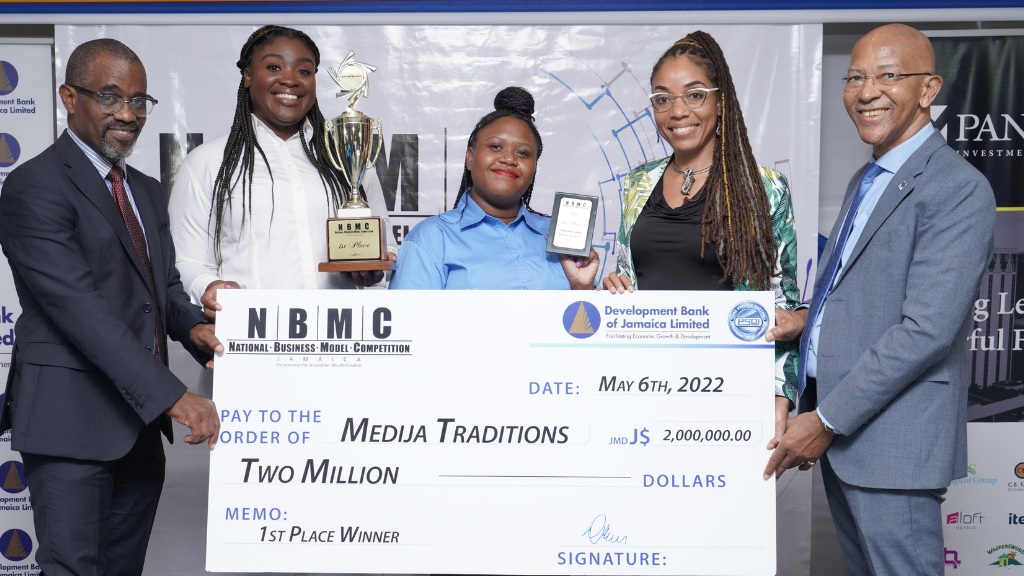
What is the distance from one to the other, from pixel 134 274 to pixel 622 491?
1.40 metres

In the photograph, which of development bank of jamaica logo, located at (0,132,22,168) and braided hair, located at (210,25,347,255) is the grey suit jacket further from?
development bank of jamaica logo, located at (0,132,22,168)

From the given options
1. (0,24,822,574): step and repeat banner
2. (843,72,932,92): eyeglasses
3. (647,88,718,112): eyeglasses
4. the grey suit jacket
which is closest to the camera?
the grey suit jacket

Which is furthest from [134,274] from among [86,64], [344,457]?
[344,457]

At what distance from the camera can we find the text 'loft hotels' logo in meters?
3.68

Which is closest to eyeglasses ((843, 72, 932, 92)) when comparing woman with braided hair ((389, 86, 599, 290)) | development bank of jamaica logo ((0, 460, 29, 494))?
woman with braided hair ((389, 86, 599, 290))

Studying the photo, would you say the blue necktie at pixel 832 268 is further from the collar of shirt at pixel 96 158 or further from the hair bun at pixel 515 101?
the collar of shirt at pixel 96 158

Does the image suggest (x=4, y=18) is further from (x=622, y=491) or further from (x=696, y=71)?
(x=622, y=491)

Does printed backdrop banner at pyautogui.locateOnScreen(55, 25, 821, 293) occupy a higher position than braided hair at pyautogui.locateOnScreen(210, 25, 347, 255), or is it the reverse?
printed backdrop banner at pyautogui.locateOnScreen(55, 25, 821, 293)

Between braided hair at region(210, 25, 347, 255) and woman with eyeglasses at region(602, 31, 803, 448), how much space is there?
3.09 ft

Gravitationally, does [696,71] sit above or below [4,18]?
below

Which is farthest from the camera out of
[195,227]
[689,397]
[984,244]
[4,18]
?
[4,18]

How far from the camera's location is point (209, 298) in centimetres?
217

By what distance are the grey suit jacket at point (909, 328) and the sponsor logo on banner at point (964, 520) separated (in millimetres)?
1840
